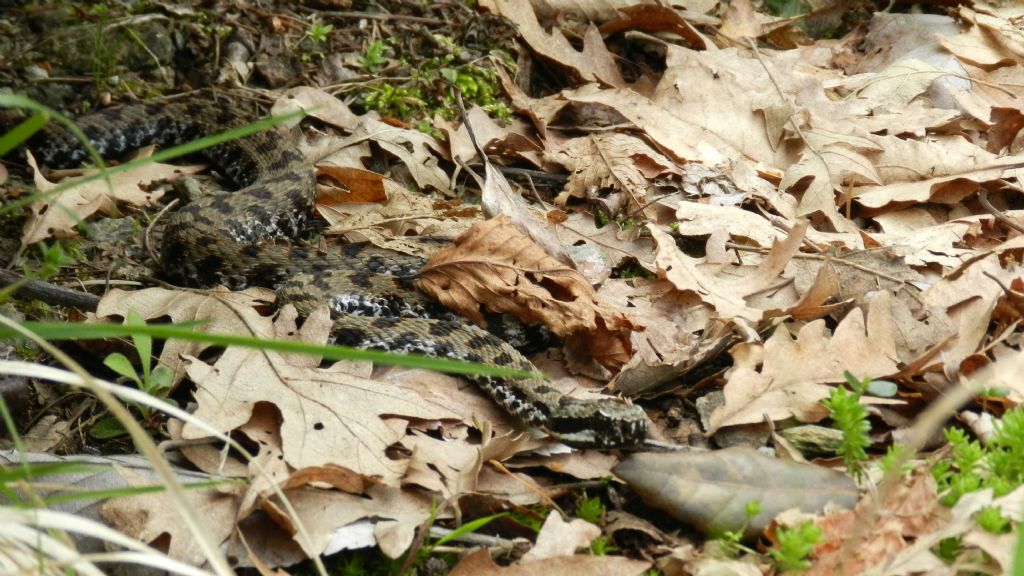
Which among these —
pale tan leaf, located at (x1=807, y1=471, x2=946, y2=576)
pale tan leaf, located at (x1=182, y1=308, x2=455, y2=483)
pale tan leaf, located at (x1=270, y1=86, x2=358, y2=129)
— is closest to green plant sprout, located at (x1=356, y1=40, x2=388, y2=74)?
pale tan leaf, located at (x1=270, y1=86, x2=358, y2=129)

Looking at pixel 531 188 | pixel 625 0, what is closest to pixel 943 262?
pixel 531 188

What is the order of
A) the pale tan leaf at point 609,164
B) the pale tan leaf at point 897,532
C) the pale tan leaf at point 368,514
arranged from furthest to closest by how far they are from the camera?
the pale tan leaf at point 609,164 → the pale tan leaf at point 368,514 → the pale tan leaf at point 897,532

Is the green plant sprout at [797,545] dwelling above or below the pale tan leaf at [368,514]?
above

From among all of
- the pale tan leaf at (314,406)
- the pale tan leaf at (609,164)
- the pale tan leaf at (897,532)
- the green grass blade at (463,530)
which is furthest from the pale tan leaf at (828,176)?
the green grass blade at (463,530)

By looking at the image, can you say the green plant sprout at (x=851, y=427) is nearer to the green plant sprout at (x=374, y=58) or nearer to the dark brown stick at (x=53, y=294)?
the dark brown stick at (x=53, y=294)

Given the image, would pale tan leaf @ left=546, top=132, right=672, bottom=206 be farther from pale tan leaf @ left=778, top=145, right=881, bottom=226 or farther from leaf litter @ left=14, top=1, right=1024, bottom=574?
pale tan leaf @ left=778, top=145, right=881, bottom=226

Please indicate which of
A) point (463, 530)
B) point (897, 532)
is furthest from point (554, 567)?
point (897, 532)
